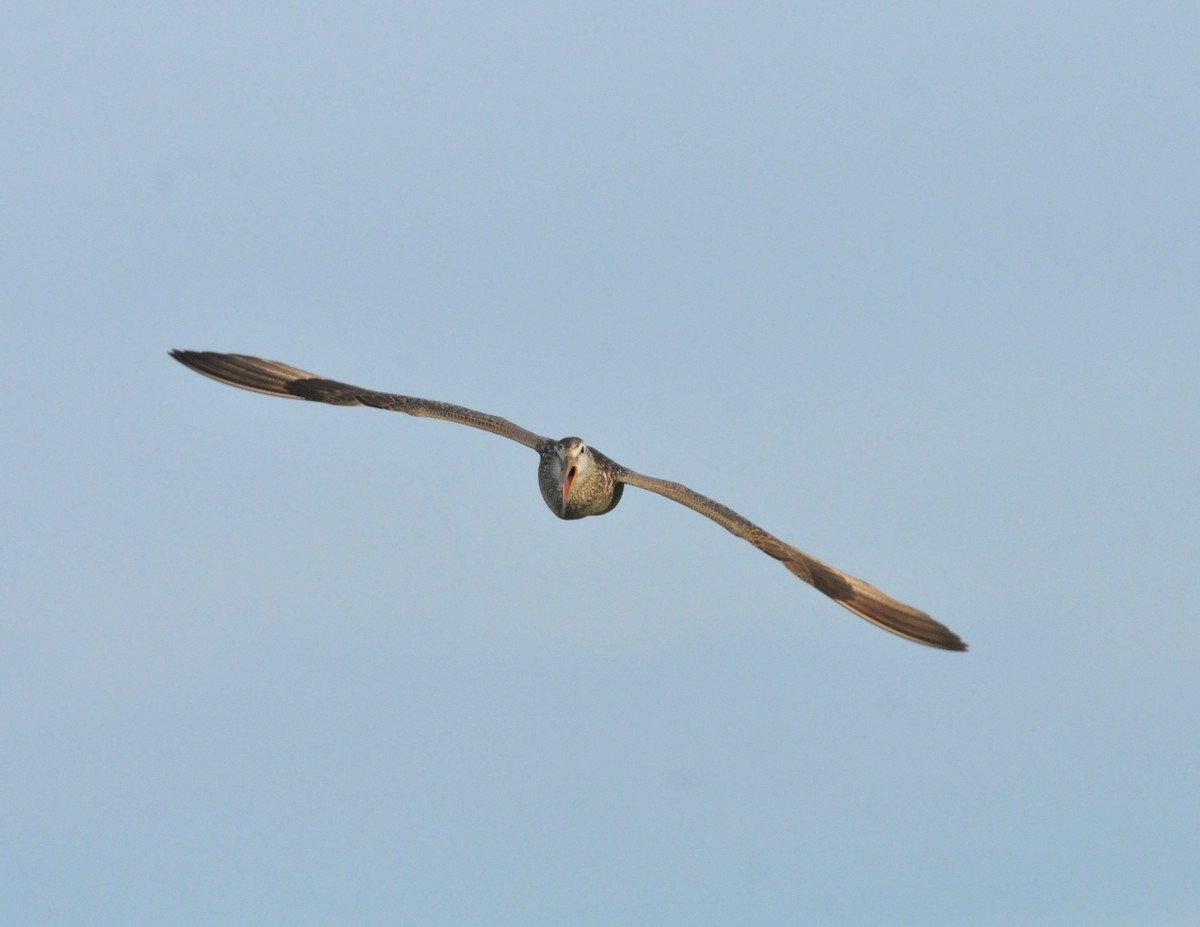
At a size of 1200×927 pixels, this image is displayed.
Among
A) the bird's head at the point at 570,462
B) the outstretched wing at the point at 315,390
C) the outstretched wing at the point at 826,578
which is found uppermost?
the outstretched wing at the point at 315,390

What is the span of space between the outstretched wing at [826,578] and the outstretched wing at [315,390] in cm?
349

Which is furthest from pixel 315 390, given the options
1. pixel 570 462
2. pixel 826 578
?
pixel 826 578

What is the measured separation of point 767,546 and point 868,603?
154 centimetres

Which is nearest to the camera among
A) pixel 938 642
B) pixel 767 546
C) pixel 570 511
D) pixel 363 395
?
pixel 938 642

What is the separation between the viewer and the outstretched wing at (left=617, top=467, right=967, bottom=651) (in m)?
24.7

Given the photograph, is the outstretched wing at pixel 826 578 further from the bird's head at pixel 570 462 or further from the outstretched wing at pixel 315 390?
the outstretched wing at pixel 315 390

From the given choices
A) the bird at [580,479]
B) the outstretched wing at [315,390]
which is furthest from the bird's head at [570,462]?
the outstretched wing at [315,390]

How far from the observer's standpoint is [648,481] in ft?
89.0

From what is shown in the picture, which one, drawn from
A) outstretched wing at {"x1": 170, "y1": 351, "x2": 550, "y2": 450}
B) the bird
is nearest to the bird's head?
the bird

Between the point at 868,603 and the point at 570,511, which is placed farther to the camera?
the point at 570,511

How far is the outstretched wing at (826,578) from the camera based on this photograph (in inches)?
974

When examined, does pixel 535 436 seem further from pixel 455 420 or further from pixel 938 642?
pixel 938 642

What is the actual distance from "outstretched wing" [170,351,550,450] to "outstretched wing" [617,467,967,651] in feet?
11.4

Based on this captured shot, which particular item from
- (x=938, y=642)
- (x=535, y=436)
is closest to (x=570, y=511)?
(x=535, y=436)
